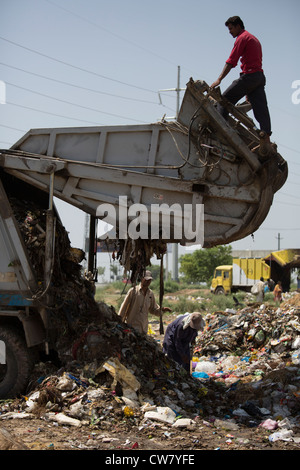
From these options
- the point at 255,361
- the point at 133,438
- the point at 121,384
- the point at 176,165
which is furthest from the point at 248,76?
the point at 255,361

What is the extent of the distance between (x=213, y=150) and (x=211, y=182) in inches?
13.7

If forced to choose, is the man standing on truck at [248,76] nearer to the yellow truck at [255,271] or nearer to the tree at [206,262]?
the yellow truck at [255,271]

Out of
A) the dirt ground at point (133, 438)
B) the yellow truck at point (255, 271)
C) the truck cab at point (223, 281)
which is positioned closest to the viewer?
the dirt ground at point (133, 438)

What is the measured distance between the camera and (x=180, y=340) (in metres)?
6.53

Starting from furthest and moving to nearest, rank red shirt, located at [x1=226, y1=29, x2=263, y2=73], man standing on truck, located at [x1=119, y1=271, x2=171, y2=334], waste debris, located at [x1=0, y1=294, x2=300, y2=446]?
man standing on truck, located at [x1=119, y1=271, x2=171, y2=334]
red shirt, located at [x1=226, y1=29, x2=263, y2=73]
waste debris, located at [x1=0, y1=294, x2=300, y2=446]

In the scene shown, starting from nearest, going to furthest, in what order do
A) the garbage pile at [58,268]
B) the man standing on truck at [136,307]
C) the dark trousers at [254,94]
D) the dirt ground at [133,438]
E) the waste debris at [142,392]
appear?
the dirt ground at [133,438], the waste debris at [142,392], the dark trousers at [254,94], the garbage pile at [58,268], the man standing on truck at [136,307]

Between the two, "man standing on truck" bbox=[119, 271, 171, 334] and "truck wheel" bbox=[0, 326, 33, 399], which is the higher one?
"man standing on truck" bbox=[119, 271, 171, 334]

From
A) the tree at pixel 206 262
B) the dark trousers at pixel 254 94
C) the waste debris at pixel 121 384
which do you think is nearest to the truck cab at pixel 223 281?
the tree at pixel 206 262

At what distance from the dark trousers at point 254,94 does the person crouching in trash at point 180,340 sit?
2464 mm

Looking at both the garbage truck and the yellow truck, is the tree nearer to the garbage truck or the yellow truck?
the yellow truck

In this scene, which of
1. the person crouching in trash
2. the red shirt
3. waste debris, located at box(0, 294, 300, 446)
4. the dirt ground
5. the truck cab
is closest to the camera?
the dirt ground

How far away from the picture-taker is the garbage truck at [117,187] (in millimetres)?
5504

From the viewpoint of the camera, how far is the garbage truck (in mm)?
5504

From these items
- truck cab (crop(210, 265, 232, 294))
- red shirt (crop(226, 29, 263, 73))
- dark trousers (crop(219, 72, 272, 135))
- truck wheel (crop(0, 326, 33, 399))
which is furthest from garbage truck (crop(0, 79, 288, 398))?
truck cab (crop(210, 265, 232, 294))
